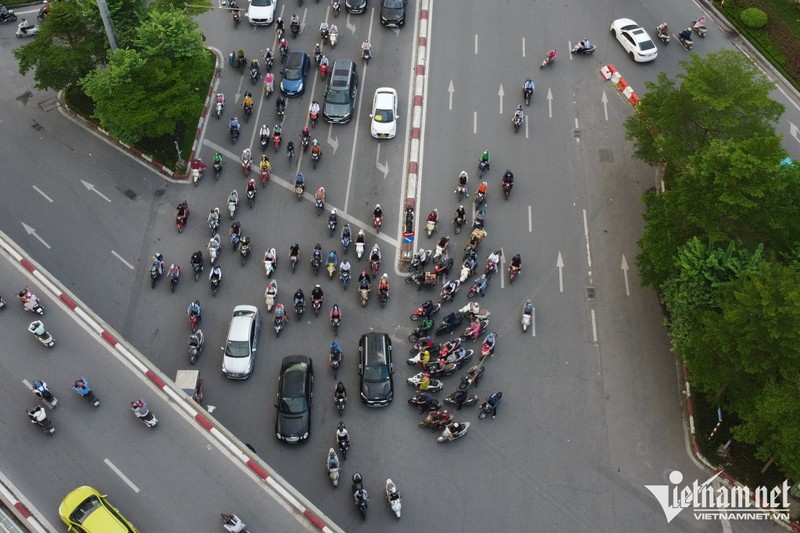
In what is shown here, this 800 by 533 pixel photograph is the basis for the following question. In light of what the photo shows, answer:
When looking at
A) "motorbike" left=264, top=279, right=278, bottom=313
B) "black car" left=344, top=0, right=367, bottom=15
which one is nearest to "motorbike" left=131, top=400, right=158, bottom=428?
"motorbike" left=264, top=279, right=278, bottom=313

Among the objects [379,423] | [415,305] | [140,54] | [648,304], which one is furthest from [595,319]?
[140,54]

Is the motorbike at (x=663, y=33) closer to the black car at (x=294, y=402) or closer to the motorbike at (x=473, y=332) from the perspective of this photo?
the motorbike at (x=473, y=332)

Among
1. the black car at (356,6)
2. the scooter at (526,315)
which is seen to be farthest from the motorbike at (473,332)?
the black car at (356,6)

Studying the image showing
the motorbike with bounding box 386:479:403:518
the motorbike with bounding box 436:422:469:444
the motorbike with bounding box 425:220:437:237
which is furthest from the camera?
the motorbike with bounding box 425:220:437:237

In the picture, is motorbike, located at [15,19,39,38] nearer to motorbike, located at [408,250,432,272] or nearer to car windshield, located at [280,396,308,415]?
motorbike, located at [408,250,432,272]

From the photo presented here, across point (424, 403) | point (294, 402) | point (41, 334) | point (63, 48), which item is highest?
point (63, 48)

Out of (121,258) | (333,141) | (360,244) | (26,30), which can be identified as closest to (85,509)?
(121,258)

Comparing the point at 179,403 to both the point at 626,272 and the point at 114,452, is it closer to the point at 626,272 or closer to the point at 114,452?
the point at 114,452
